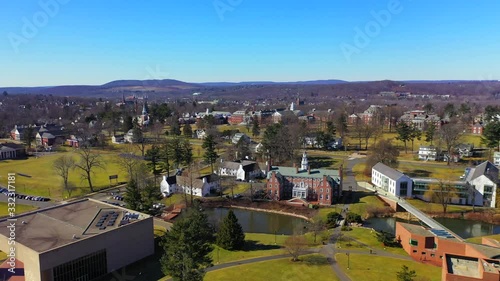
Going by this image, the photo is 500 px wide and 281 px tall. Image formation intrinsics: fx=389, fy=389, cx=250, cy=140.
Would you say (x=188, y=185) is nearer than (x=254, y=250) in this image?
No

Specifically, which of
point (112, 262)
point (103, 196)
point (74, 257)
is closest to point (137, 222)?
point (112, 262)

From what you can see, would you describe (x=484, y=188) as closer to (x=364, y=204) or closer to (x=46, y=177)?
(x=364, y=204)

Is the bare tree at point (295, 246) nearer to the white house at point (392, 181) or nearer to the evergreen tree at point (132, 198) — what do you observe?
the evergreen tree at point (132, 198)

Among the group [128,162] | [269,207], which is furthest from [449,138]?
[128,162]

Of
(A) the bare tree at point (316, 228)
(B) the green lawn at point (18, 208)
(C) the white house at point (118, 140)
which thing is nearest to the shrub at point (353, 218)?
(A) the bare tree at point (316, 228)

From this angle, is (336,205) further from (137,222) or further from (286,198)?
(137,222)
